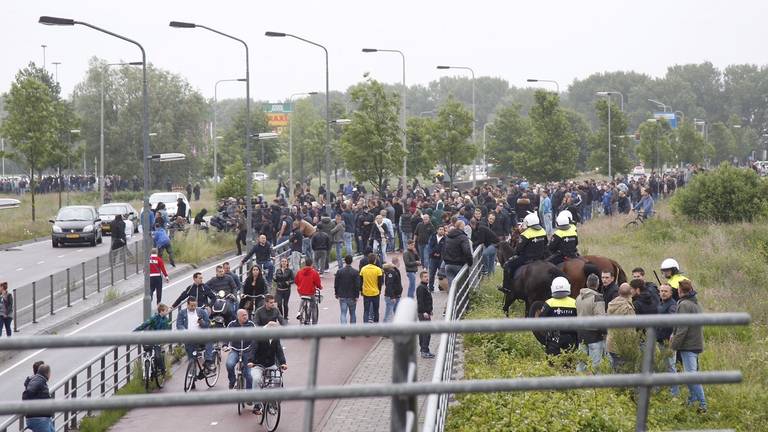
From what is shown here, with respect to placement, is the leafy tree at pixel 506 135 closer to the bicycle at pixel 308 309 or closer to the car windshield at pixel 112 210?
the car windshield at pixel 112 210

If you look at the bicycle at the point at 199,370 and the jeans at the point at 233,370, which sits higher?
the jeans at the point at 233,370

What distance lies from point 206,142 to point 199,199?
1069cm

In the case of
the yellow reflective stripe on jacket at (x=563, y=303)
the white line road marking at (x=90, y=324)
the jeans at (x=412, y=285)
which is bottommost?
the white line road marking at (x=90, y=324)

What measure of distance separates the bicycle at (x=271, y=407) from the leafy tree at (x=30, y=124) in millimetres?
44972

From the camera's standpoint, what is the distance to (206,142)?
94188 millimetres

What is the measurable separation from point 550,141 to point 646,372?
58.9 m

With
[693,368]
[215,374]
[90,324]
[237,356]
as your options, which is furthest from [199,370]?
[90,324]

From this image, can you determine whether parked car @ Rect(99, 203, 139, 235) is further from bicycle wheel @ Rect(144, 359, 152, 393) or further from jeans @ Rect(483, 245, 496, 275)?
bicycle wheel @ Rect(144, 359, 152, 393)

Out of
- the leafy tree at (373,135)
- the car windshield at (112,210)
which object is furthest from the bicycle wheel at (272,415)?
the car windshield at (112,210)

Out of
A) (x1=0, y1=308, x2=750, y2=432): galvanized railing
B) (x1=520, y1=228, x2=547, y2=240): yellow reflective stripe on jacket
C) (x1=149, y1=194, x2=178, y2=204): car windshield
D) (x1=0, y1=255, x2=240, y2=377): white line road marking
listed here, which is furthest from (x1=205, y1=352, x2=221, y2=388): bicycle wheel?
(x1=149, y1=194, x2=178, y2=204): car windshield

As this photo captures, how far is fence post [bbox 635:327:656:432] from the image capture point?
→ 4.11 meters

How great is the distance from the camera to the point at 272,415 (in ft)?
34.3

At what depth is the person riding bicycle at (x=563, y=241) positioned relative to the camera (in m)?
20.4

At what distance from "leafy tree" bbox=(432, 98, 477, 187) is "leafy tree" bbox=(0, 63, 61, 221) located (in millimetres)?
19226
